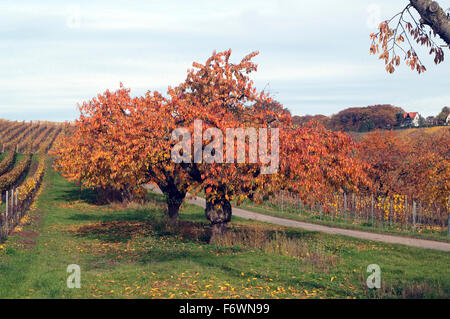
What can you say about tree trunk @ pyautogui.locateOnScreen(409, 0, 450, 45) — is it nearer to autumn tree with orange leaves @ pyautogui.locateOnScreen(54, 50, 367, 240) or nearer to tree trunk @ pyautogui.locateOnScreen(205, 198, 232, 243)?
autumn tree with orange leaves @ pyautogui.locateOnScreen(54, 50, 367, 240)

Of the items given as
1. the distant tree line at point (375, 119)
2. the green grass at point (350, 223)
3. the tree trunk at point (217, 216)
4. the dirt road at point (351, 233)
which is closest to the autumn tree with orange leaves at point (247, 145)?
the tree trunk at point (217, 216)

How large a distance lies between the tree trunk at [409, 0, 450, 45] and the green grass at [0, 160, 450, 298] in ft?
19.1

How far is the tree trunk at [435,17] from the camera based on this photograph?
7980 mm

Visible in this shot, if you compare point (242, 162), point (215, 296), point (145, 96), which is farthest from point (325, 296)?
point (145, 96)

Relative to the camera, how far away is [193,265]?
12.9 meters

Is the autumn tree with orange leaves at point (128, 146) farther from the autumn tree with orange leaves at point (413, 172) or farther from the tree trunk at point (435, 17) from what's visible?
the autumn tree with orange leaves at point (413, 172)

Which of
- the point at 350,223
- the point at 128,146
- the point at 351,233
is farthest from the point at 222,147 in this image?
the point at 350,223

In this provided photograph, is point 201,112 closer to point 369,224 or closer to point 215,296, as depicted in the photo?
point 215,296

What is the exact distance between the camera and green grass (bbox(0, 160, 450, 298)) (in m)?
10.1

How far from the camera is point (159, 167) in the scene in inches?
706

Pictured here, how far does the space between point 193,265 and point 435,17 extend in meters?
9.00

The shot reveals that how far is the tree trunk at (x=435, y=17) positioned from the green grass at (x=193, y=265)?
5.81 m

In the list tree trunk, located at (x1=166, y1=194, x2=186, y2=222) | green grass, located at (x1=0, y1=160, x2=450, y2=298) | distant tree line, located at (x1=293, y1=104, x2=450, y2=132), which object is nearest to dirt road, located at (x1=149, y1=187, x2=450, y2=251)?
green grass, located at (x1=0, y1=160, x2=450, y2=298)

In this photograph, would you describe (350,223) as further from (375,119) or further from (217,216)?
(375,119)
